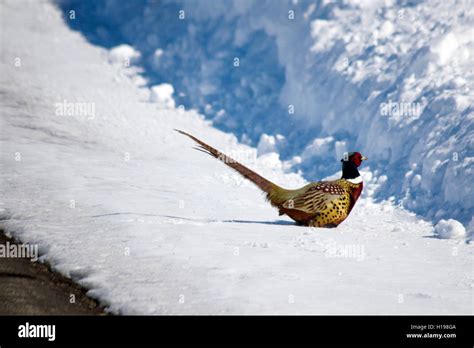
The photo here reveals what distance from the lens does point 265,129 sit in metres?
15.5

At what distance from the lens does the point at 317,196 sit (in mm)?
7316

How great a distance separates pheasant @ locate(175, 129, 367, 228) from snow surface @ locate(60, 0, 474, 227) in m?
2.62

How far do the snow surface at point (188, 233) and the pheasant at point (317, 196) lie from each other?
0.76 feet

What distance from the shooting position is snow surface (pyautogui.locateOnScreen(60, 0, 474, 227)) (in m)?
10.9

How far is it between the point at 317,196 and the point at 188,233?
1.81 metres

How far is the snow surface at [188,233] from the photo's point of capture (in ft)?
16.1

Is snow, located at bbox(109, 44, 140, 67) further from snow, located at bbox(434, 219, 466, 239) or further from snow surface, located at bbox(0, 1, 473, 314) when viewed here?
snow, located at bbox(434, 219, 466, 239)

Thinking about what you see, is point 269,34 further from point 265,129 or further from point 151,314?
point 151,314

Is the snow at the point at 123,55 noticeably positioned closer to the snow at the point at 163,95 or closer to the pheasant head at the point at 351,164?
the snow at the point at 163,95
